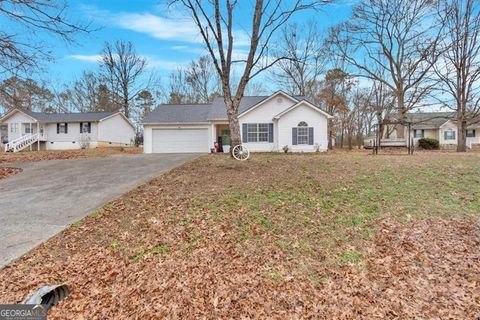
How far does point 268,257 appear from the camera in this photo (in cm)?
422

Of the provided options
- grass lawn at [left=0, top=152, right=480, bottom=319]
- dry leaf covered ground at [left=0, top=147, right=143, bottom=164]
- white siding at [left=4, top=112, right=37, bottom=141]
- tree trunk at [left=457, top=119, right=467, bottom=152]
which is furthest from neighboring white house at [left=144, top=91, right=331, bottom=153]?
white siding at [left=4, top=112, right=37, bottom=141]

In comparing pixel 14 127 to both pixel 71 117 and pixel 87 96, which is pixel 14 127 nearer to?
pixel 71 117

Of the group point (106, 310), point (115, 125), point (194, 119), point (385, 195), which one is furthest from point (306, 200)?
point (115, 125)

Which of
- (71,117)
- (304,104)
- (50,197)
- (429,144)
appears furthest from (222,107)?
(429,144)

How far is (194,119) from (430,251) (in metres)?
18.5

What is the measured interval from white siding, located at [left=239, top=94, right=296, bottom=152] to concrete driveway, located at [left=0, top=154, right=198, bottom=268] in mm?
9989

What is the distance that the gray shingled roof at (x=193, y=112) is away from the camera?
20.9m

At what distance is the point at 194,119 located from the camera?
2122 cm

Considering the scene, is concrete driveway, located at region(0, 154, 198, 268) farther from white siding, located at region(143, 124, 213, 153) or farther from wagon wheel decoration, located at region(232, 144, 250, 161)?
white siding, located at region(143, 124, 213, 153)

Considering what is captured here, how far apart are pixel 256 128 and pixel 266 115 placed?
3.72ft

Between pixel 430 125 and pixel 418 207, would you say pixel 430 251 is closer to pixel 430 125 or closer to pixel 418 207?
pixel 418 207

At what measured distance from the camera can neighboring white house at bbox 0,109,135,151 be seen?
30.0 meters

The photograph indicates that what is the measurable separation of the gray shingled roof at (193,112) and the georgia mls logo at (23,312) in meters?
17.7

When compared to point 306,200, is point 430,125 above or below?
above
